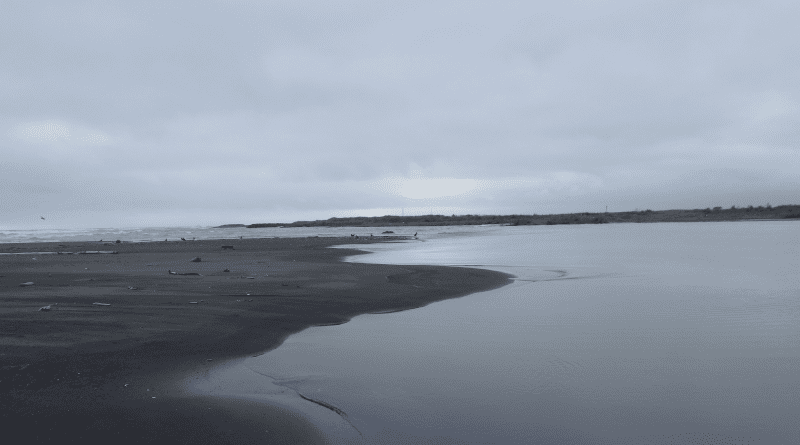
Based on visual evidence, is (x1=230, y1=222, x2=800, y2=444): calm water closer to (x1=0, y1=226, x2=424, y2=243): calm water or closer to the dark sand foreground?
the dark sand foreground

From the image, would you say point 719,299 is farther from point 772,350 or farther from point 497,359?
point 497,359

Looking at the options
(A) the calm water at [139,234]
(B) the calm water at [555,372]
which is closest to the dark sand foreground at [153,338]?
(B) the calm water at [555,372]

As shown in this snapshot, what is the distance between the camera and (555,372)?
596 centimetres

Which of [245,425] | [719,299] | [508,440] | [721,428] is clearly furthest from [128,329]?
[719,299]

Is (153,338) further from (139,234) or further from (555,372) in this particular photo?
(139,234)

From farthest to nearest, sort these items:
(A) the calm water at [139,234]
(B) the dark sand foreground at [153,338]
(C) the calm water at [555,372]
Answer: (A) the calm water at [139,234] < (C) the calm water at [555,372] < (B) the dark sand foreground at [153,338]

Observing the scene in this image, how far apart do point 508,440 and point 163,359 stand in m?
4.19

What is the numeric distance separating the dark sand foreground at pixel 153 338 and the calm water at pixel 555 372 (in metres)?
0.57

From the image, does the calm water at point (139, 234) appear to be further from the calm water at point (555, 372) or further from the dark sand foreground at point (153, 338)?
the calm water at point (555, 372)

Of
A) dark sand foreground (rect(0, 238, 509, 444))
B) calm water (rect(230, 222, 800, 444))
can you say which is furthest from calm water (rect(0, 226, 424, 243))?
calm water (rect(230, 222, 800, 444))

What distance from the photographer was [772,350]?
22.3ft

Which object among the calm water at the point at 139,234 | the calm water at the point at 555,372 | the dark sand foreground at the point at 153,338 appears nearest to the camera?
the dark sand foreground at the point at 153,338

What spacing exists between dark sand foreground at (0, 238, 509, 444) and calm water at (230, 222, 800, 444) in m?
0.57

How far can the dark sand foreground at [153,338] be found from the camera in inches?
170
